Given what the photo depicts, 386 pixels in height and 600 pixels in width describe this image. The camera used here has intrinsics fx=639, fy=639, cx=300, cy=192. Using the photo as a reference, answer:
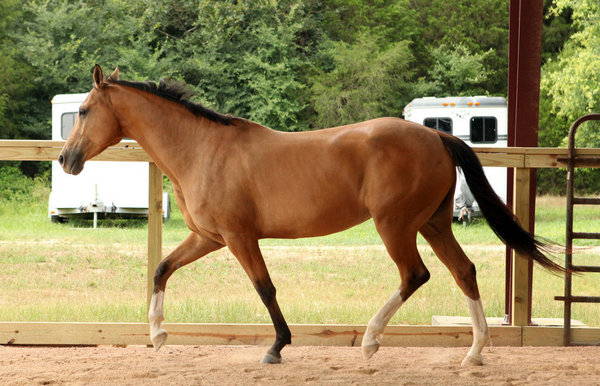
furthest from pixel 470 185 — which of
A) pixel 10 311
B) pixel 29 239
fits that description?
pixel 29 239

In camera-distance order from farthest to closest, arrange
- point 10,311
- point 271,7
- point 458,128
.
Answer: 1. point 271,7
2. point 458,128
3. point 10,311

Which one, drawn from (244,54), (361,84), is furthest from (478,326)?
(244,54)

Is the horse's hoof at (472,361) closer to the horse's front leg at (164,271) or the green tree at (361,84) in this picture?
the horse's front leg at (164,271)

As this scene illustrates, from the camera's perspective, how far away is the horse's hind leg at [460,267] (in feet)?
13.0

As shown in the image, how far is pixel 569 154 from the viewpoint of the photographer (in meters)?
4.69

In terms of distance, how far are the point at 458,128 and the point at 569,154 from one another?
1023cm

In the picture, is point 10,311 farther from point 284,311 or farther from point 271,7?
point 271,7

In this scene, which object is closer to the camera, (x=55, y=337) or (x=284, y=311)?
(x=55, y=337)

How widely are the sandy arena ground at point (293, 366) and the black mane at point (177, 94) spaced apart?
5.15ft

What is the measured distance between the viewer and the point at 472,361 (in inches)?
159

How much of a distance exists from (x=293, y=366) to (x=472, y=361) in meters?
1.13

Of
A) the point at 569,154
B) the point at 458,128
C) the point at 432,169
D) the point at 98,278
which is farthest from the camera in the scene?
the point at 458,128

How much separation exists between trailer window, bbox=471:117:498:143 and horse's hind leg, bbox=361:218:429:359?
11.5 meters

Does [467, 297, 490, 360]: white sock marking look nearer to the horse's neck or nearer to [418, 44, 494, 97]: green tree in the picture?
the horse's neck
